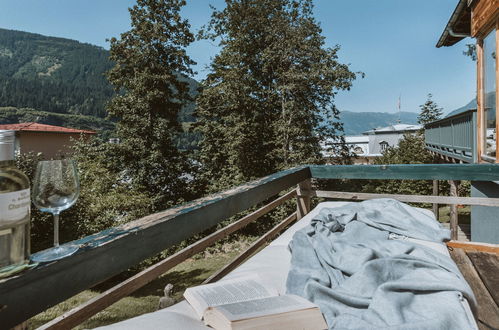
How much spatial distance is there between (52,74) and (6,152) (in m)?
164

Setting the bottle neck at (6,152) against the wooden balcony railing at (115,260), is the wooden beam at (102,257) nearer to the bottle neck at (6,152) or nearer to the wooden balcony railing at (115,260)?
the wooden balcony railing at (115,260)

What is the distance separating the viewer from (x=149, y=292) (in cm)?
1245

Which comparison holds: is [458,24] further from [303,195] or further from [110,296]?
[110,296]

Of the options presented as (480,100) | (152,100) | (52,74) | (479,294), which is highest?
(52,74)

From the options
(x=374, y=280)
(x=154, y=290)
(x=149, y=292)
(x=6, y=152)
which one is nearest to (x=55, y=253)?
(x=6, y=152)

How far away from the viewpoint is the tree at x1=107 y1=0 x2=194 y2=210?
58.9 ft

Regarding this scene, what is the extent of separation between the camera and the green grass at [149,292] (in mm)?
9530

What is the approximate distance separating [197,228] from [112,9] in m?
35.2

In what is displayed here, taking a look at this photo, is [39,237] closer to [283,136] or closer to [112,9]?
[283,136]

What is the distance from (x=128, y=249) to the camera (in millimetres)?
1175

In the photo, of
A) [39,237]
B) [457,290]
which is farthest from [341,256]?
[39,237]

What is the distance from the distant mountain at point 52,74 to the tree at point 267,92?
73263mm

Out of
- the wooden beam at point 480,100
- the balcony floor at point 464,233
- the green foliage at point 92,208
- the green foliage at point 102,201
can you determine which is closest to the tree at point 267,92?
the green foliage at point 102,201

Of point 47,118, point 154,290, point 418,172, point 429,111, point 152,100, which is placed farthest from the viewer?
point 47,118
